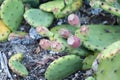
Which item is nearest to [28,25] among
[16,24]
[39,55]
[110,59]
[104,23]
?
[16,24]

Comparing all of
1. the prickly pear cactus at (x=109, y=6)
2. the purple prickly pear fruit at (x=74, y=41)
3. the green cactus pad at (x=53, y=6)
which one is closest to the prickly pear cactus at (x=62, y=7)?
the green cactus pad at (x=53, y=6)

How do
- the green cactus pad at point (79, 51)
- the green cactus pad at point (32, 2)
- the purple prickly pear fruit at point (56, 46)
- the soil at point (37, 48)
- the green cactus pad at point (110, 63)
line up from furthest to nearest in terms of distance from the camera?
the green cactus pad at point (32, 2) < the soil at point (37, 48) < the green cactus pad at point (79, 51) < the purple prickly pear fruit at point (56, 46) < the green cactus pad at point (110, 63)

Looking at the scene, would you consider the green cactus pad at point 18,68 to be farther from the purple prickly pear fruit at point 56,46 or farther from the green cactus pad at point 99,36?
the green cactus pad at point 99,36

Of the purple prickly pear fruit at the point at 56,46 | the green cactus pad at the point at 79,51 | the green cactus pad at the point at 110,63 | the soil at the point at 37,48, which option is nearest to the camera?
the green cactus pad at the point at 110,63

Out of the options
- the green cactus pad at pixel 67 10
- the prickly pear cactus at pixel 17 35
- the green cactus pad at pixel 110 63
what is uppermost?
the green cactus pad at pixel 67 10

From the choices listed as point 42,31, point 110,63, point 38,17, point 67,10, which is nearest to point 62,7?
point 67,10
